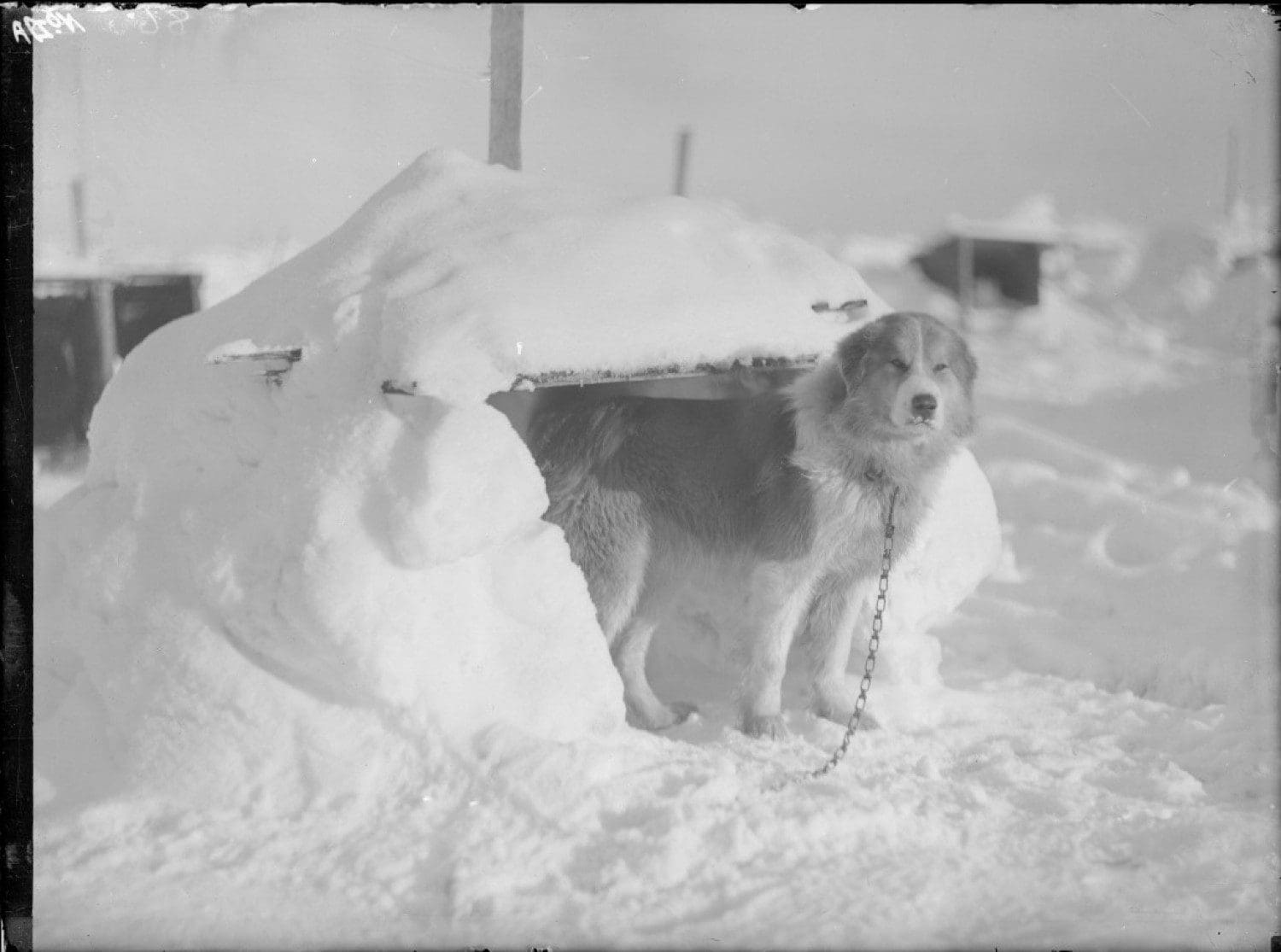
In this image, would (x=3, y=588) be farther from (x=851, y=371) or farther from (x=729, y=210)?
(x=729, y=210)

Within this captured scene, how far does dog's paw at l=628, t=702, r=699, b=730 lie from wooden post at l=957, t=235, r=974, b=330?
46.4ft

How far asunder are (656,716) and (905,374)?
188cm

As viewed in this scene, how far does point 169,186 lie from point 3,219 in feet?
11.5

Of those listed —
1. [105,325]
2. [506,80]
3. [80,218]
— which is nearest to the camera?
[506,80]

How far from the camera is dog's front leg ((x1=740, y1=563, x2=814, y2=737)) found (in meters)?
4.61

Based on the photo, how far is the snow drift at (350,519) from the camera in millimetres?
3775

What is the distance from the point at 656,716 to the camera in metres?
4.81

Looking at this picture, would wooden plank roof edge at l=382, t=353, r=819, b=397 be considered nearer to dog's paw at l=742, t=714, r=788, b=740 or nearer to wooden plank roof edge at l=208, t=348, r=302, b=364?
wooden plank roof edge at l=208, t=348, r=302, b=364

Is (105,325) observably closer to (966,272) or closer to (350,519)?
(350,519)

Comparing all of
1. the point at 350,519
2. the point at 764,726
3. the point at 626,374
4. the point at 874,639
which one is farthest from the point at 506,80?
the point at 764,726

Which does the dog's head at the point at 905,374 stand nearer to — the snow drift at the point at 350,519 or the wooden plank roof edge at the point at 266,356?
the snow drift at the point at 350,519

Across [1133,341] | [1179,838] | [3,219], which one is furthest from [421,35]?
[1133,341]

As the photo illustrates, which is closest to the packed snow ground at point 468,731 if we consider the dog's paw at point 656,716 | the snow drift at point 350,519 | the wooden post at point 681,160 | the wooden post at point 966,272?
the snow drift at point 350,519

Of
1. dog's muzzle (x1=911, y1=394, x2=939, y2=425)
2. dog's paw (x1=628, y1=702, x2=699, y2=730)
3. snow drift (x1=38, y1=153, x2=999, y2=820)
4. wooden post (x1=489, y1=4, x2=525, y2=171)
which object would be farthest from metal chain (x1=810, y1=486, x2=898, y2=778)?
wooden post (x1=489, y1=4, x2=525, y2=171)
